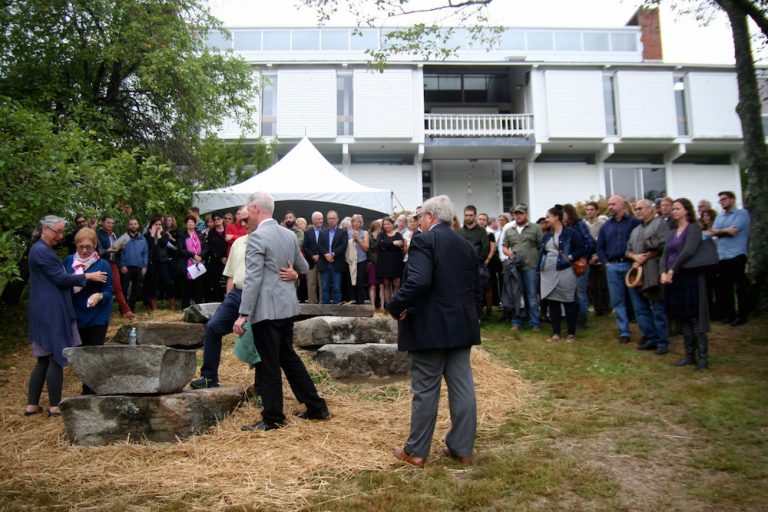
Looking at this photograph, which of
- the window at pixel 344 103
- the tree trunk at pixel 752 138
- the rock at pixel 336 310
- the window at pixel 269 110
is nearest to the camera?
the tree trunk at pixel 752 138

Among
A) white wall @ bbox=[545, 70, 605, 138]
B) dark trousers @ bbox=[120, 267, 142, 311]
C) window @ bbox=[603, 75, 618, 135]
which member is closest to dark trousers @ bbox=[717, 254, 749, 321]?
dark trousers @ bbox=[120, 267, 142, 311]

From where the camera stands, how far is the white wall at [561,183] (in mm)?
23016

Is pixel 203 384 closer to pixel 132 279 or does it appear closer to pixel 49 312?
pixel 49 312

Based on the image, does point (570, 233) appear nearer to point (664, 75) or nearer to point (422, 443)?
point (422, 443)

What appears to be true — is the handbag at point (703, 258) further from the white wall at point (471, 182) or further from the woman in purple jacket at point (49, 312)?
the white wall at point (471, 182)

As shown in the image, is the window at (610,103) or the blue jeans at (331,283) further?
the window at (610,103)

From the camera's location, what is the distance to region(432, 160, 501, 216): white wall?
959 inches

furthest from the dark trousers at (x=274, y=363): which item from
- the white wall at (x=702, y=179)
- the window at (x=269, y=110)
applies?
the white wall at (x=702, y=179)

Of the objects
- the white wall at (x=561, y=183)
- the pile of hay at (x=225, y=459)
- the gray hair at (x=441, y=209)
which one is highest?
the white wall at (x=561, y=183)

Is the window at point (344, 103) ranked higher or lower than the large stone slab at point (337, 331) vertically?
higher

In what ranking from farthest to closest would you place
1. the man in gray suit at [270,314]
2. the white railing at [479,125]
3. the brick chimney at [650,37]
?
the brick chimney at [650,37] → the white railing at [479,125] → the man in gray suit at [270,314]

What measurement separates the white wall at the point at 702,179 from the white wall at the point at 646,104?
1.94 meters

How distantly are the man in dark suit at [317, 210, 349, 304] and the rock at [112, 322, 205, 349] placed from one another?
122 inches

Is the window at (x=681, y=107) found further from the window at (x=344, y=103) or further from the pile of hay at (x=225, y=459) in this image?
the pile of hay at (x=225, y=459)
